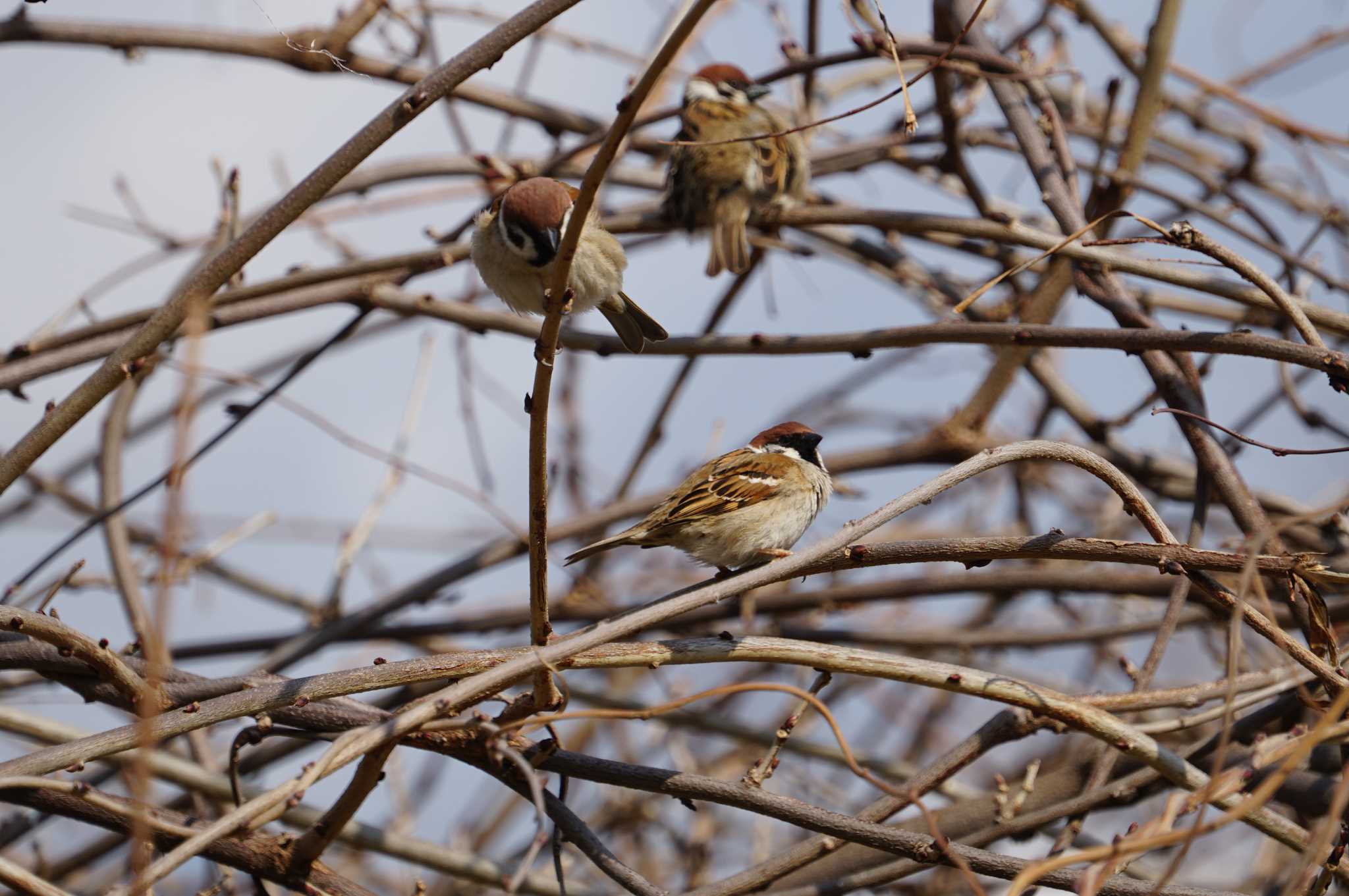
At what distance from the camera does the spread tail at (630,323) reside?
3.16 metres

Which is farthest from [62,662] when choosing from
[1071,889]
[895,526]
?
[895,526]

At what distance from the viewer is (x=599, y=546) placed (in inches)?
107

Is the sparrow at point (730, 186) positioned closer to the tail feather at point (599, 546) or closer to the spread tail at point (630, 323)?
the spread tail at point (630, 323)

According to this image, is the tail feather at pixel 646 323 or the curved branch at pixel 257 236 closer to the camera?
the curved branch at pixel 257 236

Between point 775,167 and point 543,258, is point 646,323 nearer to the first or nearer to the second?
point 543,258

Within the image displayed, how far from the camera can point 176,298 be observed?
2.26 meters

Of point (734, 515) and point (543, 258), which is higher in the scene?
point (543, 258)

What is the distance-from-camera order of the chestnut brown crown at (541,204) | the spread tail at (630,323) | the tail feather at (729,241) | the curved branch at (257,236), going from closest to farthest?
1. the curved branch at (257,236)
2. the chestnut brown crown at (541,204)
3. the spread tail at (630,323)
4. the tail feather at (729,241)

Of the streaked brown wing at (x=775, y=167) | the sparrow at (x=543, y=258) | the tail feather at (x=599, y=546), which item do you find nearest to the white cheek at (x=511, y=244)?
the sparrow at (x=543, y=258)

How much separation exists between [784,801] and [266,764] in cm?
200

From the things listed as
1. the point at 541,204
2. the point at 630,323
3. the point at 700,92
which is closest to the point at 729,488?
the point at 630,323

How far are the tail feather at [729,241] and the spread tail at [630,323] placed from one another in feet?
3.45

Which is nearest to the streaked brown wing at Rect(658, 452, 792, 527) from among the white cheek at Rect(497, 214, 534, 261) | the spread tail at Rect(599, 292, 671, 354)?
the spread tail at Rect(599, 292, 671, 354)

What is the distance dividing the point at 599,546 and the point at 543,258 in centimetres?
70
